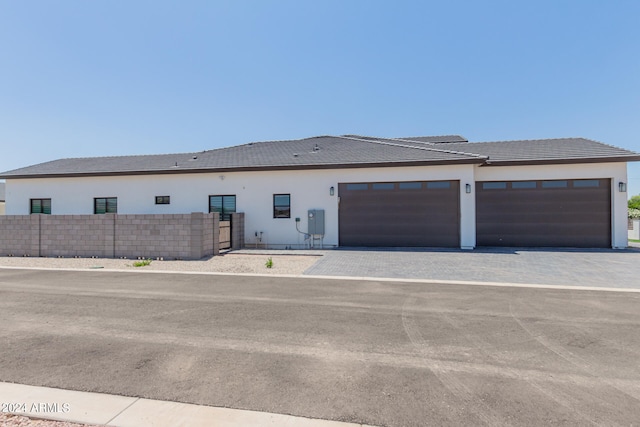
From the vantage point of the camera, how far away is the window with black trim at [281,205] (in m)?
16.1

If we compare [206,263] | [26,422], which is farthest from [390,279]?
[26,422]

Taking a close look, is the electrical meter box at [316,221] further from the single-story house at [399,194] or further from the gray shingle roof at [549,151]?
the gray shingle roof at [549,151]

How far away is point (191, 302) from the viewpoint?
6.73m

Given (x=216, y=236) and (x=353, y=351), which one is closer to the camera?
(x=353, y=351)

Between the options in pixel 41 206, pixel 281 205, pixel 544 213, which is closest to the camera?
pixel 544 213

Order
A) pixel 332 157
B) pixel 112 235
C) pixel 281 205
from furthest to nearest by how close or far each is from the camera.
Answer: pixel 332 157 → pixel 281 205 → pixel 112 235

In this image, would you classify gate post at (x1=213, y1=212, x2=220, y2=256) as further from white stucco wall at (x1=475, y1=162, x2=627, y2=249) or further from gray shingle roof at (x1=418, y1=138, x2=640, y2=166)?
white stucco wall at (x1=475, y1=162, x2=627, y2=249)

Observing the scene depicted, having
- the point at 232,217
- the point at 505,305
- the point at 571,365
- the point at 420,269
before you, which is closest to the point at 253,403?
the point at 571,365

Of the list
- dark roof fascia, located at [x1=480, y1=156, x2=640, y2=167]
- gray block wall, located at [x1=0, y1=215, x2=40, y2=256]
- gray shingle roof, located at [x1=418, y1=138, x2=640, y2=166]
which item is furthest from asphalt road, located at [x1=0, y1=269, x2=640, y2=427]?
gray shingle roof, located at [x1=418, y1=138, x2=640, y2=166]

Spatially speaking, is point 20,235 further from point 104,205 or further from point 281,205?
point 281,205

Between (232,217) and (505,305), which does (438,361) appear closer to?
(505,305)

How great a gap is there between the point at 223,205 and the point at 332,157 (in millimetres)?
6151

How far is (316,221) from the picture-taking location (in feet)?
50.9

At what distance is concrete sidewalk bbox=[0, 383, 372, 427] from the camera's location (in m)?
2.82
